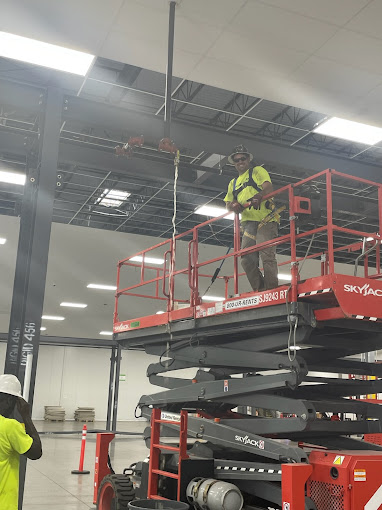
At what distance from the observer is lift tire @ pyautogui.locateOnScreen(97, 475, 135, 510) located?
7.84m

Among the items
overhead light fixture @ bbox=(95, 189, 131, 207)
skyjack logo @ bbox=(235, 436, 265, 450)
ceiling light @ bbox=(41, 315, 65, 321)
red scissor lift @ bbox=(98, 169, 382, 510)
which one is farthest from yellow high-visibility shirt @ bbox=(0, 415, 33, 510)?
ceiling light @ bbox=(41, 315, 65, 321)

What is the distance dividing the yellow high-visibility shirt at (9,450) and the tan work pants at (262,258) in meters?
3.88

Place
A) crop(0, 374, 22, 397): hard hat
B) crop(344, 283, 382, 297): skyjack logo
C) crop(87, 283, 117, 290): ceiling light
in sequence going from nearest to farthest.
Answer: crop(0, 374, 22, 397): hard hat
crop(344, 283, 382, 297): skyjack logo
crop(87, 283, 117, 290): ceiling light

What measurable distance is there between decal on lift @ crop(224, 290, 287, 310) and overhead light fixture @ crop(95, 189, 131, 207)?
11.0 meters

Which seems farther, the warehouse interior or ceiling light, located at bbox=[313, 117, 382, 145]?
ceiling light, located at bbox=[313, 117, 382, 145]

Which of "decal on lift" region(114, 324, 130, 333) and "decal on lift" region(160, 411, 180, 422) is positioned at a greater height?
"decal on lift" region(114, 324, 130, 333)

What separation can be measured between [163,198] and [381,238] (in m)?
11.4

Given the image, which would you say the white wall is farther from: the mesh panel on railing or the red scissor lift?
the mesh panel on railing

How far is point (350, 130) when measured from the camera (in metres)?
10.8

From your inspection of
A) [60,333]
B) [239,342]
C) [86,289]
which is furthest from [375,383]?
[60,333]

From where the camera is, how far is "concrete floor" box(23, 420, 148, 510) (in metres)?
10.9

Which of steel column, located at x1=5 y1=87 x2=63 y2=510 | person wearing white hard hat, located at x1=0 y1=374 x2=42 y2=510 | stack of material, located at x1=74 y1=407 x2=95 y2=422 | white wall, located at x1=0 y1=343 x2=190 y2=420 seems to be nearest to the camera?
person wearing white hard hat, located at x1=0 y1=374 x2=42 y2=510

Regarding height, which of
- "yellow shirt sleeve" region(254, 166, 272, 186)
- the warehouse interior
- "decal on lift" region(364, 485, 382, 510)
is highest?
the warehouse interior

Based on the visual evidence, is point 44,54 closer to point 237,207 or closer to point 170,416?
point 237,207
